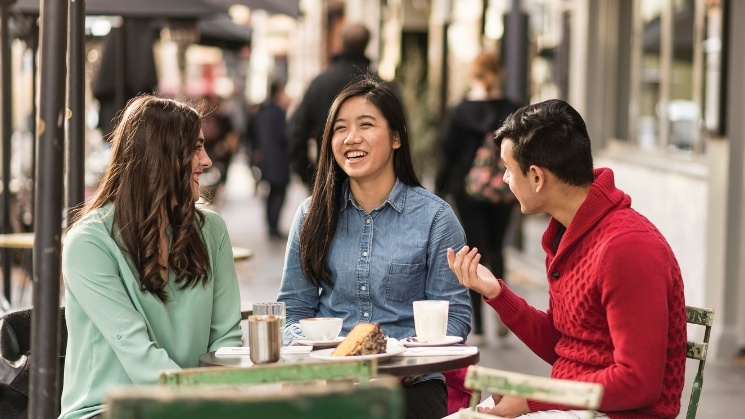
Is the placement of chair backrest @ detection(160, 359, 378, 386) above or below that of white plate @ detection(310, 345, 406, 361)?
above

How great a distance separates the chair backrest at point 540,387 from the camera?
2.69 m

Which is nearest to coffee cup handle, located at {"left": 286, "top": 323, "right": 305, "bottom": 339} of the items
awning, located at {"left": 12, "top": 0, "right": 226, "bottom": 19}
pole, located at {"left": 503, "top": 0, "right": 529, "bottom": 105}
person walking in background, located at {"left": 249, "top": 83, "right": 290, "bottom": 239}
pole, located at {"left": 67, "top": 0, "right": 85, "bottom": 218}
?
pole, located at {"left": 67, "top": 0, "right": 85, "bottom": 218}

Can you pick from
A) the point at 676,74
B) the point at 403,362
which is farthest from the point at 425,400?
the point at 676,74

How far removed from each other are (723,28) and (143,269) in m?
5.14

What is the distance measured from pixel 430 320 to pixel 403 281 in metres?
0.59

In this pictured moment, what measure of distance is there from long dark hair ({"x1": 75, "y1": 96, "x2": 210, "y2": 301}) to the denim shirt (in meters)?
0.69

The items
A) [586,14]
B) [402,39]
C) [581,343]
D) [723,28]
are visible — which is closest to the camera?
[581,343]

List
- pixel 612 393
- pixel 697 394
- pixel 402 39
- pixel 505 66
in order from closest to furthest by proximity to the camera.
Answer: pixel 612 393 < pixel 697 394 < pixel 505 66 < pixel 402 39

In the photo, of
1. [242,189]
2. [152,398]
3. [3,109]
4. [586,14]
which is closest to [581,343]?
[152,398]

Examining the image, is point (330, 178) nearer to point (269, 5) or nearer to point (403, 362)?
point (403, 362)

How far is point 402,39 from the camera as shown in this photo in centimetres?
2017

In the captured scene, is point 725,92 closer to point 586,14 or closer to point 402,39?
point 586,14

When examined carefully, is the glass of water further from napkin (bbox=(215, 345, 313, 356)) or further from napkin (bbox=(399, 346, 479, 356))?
napkin (bbox=(399, 346, 479, 356))

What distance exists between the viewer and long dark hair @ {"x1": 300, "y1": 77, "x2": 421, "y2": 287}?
4.29 meters
